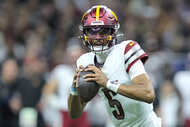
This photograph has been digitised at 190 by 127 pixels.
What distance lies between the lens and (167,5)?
11.7m

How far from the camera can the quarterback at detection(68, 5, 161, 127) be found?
4066mm

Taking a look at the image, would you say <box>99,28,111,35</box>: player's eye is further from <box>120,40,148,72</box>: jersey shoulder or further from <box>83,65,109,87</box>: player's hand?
<box>83,65,109,87</box>: player's hand

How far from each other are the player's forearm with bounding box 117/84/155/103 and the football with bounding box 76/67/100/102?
21 centimetres

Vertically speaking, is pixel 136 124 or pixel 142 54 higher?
pixel 142 54

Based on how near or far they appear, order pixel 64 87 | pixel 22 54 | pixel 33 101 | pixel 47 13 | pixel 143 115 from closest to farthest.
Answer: pixel 143 115, pixel 64 87, pixel 33 101, pixel 22 54, pixel 47 13

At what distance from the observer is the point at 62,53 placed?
9.71 m

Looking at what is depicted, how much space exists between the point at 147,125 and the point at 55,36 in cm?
688

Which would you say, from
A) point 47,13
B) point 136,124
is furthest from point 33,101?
point 136,124

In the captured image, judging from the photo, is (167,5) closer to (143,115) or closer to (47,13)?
(47,13)

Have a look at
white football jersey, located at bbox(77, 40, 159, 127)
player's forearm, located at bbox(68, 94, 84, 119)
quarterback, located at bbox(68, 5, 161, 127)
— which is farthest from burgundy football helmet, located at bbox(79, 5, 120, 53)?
player's forearm, located at bbox(68, 94, 84, 119)

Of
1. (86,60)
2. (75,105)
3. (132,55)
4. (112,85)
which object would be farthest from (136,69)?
(75,105)

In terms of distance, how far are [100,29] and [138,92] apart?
26.0 inches

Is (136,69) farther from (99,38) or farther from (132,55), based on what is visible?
(99,38)

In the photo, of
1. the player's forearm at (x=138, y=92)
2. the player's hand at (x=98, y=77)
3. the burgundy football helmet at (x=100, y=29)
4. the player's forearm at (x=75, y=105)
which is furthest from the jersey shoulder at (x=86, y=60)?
the player's forearm at (x=138, y=92)
